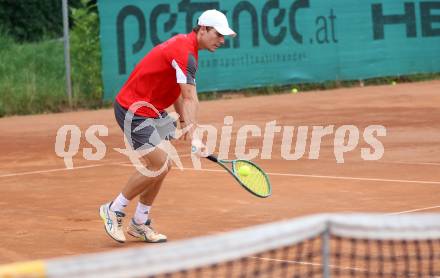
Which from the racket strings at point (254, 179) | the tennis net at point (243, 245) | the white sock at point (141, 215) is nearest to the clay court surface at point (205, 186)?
the white sock at point (141, 215)

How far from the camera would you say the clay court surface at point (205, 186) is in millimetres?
8203

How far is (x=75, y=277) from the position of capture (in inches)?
117

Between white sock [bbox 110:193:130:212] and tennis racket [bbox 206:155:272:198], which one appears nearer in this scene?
tennis racket [bbox 206:155:272:198]

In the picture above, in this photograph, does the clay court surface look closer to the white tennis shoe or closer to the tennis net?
the white tennis shoe

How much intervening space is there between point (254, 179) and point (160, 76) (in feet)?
3.04

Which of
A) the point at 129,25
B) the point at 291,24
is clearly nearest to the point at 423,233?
the point at 129,25

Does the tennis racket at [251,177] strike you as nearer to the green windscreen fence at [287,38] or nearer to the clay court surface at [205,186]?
the clay court surface at [205,186]

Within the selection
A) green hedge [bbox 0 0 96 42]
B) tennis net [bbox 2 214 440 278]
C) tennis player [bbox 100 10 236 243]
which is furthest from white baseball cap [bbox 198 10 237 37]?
green hedge [bbox 0 0 96 42]

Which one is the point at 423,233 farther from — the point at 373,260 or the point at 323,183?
the point at 323,183

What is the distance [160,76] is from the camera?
7.50 metres

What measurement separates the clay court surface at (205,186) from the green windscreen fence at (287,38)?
92.1 inches

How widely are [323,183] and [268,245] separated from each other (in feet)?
22.8

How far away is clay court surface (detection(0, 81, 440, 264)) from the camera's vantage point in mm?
8203

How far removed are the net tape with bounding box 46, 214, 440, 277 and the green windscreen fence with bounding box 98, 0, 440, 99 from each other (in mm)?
15029
